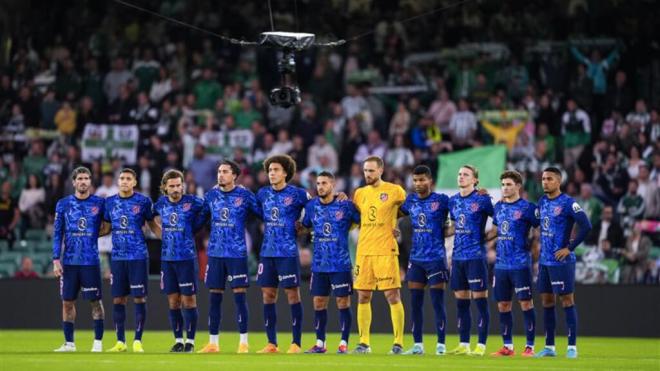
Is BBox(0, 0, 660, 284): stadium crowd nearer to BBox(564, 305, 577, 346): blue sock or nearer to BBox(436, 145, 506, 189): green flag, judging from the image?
BBox(436, 145, 506, 189): green flag

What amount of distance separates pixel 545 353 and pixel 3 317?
35.7 feet

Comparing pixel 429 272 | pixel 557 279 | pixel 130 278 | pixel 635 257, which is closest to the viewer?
pixel 557 279

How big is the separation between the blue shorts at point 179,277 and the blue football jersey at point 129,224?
0.40 meters

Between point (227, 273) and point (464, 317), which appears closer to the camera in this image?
point (464, 317)

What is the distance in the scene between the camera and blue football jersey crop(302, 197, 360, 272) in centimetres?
1853

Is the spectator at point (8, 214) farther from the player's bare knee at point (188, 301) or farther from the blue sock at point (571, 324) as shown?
the blue sock at point (571, 324)

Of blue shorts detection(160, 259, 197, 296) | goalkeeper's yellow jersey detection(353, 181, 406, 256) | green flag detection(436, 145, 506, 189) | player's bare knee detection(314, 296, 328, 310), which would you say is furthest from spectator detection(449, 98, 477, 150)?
blue shorts detection(160, 259, 197, 296)

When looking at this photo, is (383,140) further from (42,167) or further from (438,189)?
(42,167)

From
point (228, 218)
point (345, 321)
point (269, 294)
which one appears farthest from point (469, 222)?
point (228, 218)

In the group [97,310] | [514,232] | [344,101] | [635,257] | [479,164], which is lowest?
[97,310]

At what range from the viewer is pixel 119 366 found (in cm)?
1606

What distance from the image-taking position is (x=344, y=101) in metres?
29.8

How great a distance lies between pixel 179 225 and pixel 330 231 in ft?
6.10

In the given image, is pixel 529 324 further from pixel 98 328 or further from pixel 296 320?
pixel 98 328
